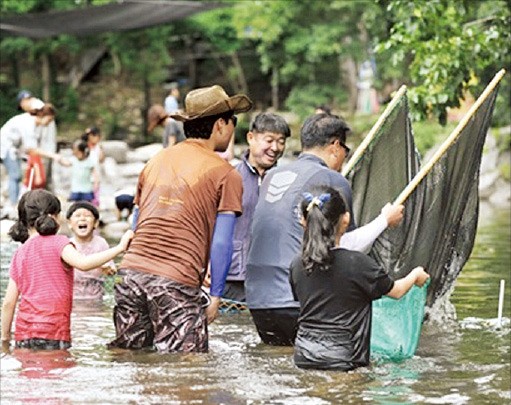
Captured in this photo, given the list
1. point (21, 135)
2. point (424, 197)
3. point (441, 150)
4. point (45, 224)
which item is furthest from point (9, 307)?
point (21, 135)

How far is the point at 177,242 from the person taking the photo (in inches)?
324

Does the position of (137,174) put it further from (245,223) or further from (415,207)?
(415,207)

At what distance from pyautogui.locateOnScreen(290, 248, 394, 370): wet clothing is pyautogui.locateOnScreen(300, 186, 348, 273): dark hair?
108 mm

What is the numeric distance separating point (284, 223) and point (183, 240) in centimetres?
74

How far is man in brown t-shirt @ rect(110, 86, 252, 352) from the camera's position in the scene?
8.23 m

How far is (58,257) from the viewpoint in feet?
28.3

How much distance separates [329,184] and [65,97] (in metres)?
30.8

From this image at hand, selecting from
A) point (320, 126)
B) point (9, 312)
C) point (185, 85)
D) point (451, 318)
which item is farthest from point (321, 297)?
point (185, 85)

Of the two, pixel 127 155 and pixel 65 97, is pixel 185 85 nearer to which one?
pixel 65 97

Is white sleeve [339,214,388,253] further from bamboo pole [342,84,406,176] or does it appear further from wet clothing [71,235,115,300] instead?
wet clothing [71,235,115,300]

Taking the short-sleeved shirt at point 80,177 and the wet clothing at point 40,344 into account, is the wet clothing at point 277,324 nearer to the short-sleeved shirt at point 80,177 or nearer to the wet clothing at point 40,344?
the wet clothing at point 40,344

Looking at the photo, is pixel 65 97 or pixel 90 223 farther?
pixel 65 97

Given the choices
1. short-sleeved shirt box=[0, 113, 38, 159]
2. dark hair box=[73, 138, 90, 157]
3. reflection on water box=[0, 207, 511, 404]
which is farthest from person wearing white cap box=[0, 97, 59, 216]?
reflection on water box=[0, 207, 511, 404]

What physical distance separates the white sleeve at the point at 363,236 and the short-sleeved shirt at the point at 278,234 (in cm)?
48
